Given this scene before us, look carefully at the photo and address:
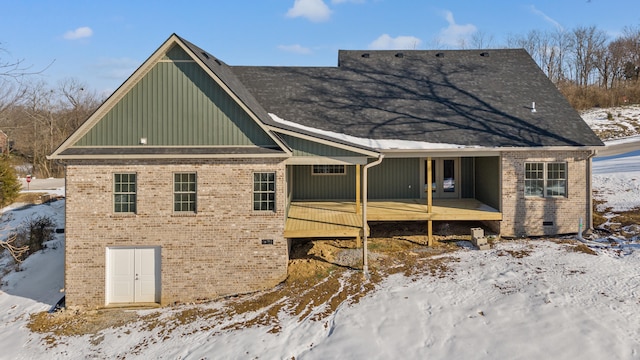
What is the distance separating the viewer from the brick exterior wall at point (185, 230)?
11.2m

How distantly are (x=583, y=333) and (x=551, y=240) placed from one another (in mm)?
6221

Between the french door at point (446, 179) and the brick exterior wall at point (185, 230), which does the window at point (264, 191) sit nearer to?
the brick exterior wall at point (185, 230)

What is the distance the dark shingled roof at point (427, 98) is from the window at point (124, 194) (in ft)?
14.6

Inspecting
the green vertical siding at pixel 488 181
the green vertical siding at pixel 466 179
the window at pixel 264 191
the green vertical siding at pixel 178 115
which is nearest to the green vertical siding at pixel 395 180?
the green vertical siding at pixel 466 179

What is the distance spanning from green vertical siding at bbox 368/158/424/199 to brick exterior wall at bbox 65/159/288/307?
19.5ft

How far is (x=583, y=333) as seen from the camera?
7426mm

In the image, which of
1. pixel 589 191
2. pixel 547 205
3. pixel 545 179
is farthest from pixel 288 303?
pixel 589 191

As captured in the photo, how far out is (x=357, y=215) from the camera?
13562 millimetres

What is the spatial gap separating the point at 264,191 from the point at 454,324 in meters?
6.27

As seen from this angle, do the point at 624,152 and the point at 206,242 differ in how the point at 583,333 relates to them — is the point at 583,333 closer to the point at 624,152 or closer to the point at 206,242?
the point at 206,242

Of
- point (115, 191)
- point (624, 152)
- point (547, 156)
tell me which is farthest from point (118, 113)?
point (624, 152)

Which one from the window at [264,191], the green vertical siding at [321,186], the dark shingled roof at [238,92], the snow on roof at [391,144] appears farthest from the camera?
the green vertical siding at [321,186]

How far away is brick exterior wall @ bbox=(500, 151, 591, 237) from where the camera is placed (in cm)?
1341

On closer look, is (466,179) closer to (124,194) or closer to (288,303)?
(288,303)
